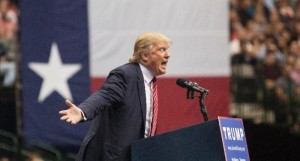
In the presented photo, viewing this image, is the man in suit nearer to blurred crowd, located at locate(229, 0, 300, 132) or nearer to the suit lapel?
the suit lapel

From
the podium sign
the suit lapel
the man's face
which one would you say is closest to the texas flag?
the man's face

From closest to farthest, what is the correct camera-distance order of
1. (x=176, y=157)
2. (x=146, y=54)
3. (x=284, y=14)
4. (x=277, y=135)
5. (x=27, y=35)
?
(x=176, y=157) → (x=146, y=54) → (x=27, y=35) → (x=277, y=135) → (x=284, y=14)

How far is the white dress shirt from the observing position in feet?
22.8

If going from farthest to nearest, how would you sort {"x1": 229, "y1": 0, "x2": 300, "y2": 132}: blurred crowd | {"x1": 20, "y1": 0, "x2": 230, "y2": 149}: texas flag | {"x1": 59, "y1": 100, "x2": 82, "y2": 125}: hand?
1. {"x1": 229, "y1": 0, "x2": 300, "y2": 132}: blurred crowd
2. {"x1": 20, "y1": 0, "x2": 230, "y2": 149}: texas flag
3. {"x1": 59, "y1": 100, "x2": 82, "y2": 125}: hand

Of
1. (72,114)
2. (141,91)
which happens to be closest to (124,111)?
(141,91)

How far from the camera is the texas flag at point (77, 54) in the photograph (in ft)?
35.4

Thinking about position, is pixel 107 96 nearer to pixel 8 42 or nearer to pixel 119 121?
pixel 119 121

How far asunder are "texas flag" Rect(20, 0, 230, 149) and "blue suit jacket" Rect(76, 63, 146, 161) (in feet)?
13.0

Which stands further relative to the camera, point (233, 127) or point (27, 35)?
point (27, 35)

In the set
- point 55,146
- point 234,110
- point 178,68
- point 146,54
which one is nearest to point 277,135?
point 234,110

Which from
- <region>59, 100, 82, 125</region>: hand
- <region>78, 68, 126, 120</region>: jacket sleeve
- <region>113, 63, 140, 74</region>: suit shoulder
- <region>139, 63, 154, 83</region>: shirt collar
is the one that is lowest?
<region>59, 100, 82, 125</region>: hand

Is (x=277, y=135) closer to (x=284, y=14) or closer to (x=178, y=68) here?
(x=178, y=68)

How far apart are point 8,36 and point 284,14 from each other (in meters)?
5.74

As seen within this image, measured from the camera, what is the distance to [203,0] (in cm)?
1142
